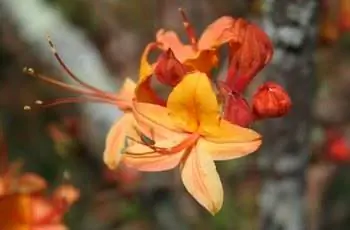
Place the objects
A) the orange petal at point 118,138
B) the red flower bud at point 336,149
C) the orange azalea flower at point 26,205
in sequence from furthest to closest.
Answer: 1. the red flower bud at point 336,149
2. the orange azalea flower at point 26,205
3. the orange petal at point 118,138

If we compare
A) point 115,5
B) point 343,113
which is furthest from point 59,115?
point 343,113

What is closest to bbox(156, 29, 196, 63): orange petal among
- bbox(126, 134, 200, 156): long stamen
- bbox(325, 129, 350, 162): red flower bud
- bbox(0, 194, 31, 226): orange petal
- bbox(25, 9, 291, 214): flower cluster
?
bbox(25, 9, 291, 214): flower cluster

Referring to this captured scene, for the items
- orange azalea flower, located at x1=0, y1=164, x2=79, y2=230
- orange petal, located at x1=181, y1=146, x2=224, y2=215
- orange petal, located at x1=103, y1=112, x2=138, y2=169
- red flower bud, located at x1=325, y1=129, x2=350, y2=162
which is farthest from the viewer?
red flower bud, located at x1=325, y1=129, x2=350, y2=162

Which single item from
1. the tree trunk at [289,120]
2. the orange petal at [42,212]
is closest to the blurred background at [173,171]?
the tree trunk at [289,120]

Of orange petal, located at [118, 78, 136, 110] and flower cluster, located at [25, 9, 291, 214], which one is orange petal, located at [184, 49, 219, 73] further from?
orange petal, located at [118, 78, 136, 110]

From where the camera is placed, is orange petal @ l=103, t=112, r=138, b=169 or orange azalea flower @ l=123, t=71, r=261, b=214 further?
orange petal @ l=103, t=112, r=138, b=169

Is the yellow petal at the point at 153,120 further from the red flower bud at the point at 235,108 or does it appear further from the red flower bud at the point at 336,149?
the red flower bud at the point at 336,149

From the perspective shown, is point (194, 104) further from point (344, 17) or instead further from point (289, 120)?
point (344, 17)
